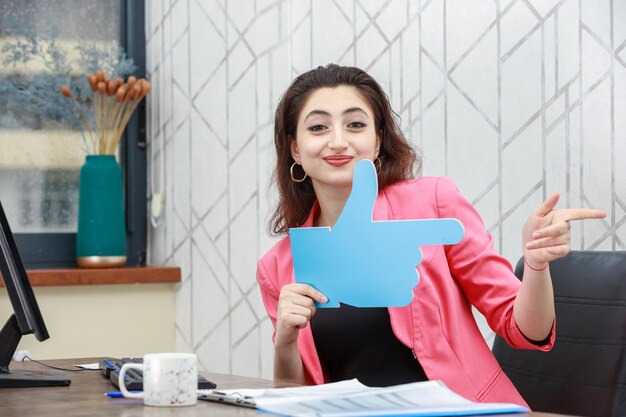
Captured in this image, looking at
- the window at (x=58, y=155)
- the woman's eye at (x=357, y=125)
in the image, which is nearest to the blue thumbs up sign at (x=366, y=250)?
the woman's eye at (x=357, y=125)

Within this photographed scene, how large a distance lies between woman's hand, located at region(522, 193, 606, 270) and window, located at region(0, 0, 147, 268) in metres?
2.36

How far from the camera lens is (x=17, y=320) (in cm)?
165

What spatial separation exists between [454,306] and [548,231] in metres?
0.44

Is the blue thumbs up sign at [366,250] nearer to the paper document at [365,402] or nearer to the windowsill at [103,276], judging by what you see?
the paper document at [365,402]

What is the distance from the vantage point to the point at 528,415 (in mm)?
1146

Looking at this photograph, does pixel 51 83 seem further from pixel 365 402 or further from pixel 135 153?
pixel 365 402

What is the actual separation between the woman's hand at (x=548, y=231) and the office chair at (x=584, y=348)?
0.21 metres

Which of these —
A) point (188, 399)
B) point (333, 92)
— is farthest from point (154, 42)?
point (188, 399)

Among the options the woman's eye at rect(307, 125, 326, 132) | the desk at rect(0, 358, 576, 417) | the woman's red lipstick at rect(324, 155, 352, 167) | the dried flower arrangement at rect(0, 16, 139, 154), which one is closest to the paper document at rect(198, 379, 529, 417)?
the desk at rect(0, 358, 576, 417)

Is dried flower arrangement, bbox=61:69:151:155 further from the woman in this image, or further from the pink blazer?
the pink blazer

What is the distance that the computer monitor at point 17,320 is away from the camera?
161 cm

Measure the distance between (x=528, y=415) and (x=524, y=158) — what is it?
1.13 metres

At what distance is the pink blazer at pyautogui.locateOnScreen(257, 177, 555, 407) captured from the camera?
1784 mm

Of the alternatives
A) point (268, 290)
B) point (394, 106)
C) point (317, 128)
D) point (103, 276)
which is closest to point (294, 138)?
point (317, 128)
